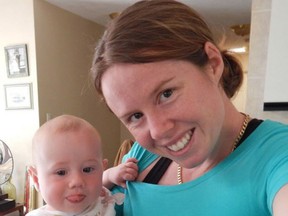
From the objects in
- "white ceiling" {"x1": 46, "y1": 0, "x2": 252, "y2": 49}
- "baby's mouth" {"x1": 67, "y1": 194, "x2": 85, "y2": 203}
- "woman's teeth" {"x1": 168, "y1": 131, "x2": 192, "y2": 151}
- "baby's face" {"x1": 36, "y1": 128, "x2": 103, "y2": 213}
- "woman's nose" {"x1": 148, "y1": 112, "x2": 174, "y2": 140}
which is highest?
"white ceiling" {"x1": 46, "y1": 0, "x2": 252, "y2": 49}

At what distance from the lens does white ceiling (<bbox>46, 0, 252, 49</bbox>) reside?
2844 millimetres

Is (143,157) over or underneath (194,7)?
underneath

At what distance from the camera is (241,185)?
0.57 meters

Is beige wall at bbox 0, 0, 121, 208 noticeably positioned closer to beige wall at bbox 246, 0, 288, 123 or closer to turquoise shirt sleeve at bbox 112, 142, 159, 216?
beige wall at bbox 246, 0, 288, 123

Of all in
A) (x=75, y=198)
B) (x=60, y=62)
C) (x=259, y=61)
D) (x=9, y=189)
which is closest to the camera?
(x=75, y=198)

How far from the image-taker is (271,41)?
1.93m

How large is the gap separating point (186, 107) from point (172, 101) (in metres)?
0.03

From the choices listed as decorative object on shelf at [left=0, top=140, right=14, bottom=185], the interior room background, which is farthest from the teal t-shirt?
decorative object on shelf at [left=0, top=140, right=14, bottom=185]

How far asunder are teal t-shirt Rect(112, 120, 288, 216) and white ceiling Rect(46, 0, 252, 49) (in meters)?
2.32

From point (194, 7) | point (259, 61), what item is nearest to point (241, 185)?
point (259, 61)

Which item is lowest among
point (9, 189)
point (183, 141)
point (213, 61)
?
point (9, 189)

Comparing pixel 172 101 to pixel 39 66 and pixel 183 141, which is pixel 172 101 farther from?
pixel 39 66

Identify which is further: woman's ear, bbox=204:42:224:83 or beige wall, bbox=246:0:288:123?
beige wall, bbox=246:0:288:123

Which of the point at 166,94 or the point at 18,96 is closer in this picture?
the point at 166,94
